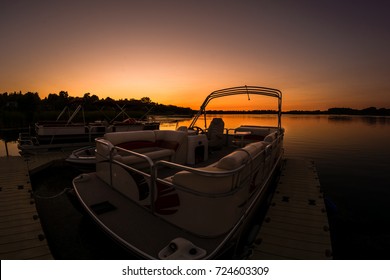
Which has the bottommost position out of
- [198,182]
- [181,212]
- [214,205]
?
[181,212]

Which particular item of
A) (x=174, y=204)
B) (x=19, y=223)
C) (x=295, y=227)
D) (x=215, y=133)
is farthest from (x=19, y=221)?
(x=215, y=133)

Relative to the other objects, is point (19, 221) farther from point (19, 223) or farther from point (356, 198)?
point (356, 198)

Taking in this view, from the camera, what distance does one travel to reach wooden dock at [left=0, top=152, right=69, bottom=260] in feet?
10.7

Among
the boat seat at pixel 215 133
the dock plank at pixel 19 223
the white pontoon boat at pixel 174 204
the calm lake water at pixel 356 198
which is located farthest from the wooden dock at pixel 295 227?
the dock plank at pixel 19 223

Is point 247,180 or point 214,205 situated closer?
point 214,205

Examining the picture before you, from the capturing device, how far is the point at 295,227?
4141 millimetres

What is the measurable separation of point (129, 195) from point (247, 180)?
7.20ft

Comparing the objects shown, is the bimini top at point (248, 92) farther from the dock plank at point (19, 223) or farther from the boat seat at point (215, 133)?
the dock plank at point (19, 223)

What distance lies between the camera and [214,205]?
2.75 meters

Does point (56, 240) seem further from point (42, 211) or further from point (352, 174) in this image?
point (352, 174)

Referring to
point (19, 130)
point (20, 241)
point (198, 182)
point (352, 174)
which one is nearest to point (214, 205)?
point (198, 182)

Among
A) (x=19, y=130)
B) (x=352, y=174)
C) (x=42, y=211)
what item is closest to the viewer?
(x=42, y=211)
